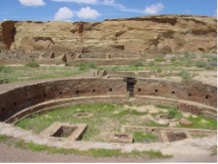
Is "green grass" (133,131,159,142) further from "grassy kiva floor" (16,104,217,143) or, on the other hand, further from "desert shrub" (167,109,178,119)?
"desert shrub" (167,109,178,119)

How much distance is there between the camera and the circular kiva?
1580cm

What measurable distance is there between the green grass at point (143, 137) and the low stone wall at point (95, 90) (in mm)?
4727

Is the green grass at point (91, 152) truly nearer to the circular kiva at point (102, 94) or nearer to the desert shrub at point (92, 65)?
the circular kiva at point (102, 94)

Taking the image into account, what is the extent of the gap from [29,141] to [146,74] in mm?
14343

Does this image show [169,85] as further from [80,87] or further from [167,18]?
[167,18]

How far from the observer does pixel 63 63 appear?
99.5 ft

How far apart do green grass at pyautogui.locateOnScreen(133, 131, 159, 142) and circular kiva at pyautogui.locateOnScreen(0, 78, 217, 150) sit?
9.36ft

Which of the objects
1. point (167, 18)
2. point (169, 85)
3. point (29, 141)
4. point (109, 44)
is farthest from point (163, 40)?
point (29, 141)

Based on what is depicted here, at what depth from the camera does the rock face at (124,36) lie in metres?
43.0

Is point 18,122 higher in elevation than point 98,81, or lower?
lower

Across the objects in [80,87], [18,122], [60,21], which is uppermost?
[60,21]

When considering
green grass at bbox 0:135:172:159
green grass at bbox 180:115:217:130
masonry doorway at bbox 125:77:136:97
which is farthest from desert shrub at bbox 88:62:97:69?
green grass at bbox 0:135:172:159

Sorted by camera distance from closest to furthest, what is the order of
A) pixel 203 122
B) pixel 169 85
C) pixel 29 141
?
pixel 29 141
pixel 203 122
pixel 169 85

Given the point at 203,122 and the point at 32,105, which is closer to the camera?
the point at 203,122
